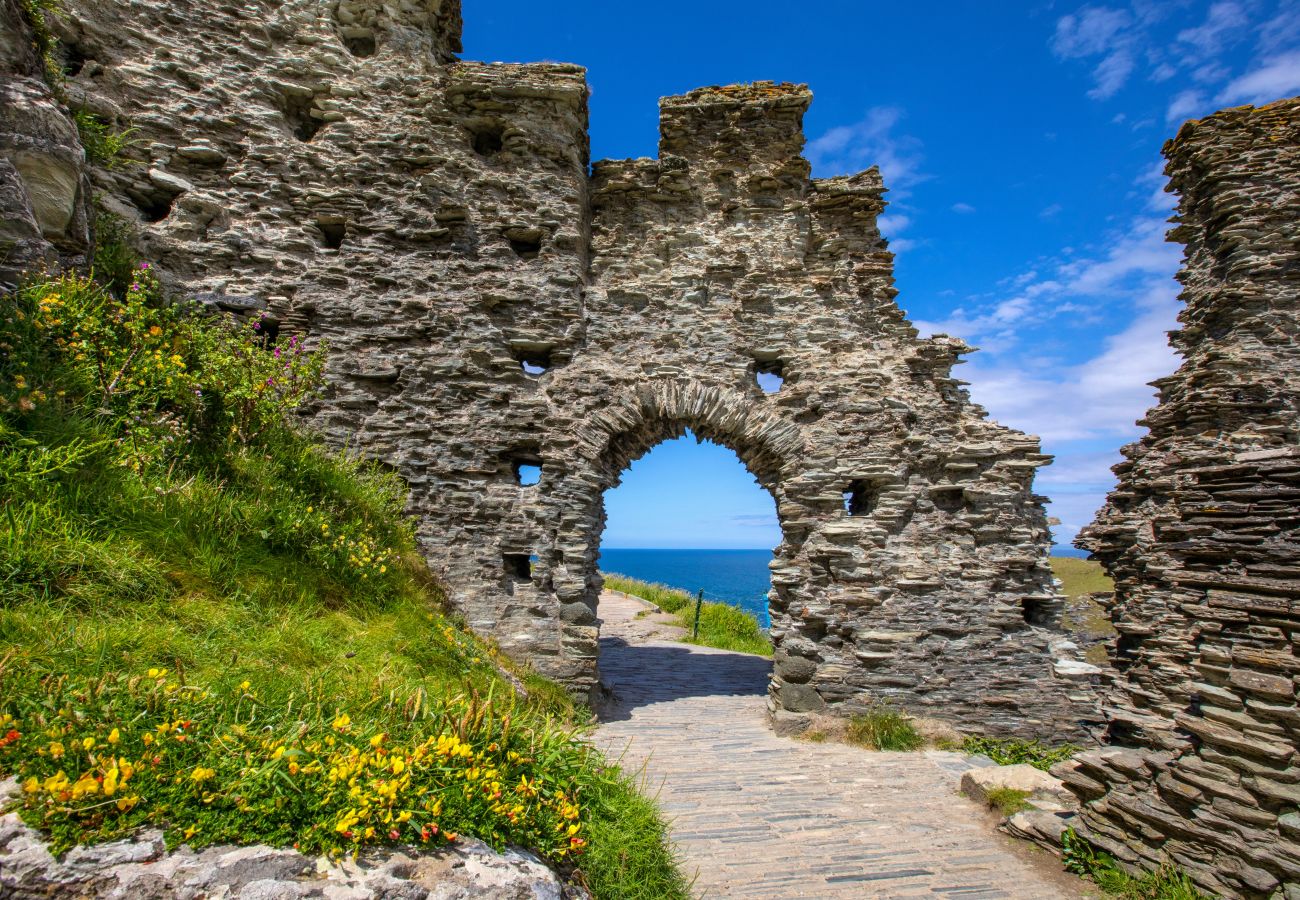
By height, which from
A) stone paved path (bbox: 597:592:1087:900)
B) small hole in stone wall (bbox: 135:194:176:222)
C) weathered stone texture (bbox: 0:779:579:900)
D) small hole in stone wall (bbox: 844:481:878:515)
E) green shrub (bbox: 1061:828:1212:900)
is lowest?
stone paved path (bbox: 597:592:1087:900)

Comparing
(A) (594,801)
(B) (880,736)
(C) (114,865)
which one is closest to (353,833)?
(C) (114,865)

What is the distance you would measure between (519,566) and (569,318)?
3.88 meters

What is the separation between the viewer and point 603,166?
9.77 meters

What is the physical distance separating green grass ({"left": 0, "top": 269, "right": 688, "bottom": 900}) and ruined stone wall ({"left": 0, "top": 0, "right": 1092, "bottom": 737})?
2.06 m

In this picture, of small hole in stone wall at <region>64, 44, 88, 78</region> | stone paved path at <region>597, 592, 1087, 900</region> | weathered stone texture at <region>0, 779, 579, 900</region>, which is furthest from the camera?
small hole in stone wall at <region>64, 44, 88, 78</region>

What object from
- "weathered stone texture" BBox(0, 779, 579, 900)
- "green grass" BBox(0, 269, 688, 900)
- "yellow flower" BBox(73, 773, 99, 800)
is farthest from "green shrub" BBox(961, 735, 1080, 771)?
"yellow flower" BBox(73, 773, 99, 800)

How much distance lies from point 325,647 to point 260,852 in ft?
7.06

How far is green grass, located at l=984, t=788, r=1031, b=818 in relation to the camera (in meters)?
5.70

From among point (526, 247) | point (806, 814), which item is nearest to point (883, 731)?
point (806, 814)

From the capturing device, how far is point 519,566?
8.59 metres

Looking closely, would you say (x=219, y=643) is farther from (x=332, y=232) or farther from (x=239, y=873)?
(x=332, y=232)

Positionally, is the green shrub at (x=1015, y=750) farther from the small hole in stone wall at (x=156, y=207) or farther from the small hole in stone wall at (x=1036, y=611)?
the small hole in stone wall at (x=156, y=207)

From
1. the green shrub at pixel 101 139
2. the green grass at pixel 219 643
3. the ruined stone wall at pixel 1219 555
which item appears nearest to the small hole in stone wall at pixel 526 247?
the green grass at pixel 219 643

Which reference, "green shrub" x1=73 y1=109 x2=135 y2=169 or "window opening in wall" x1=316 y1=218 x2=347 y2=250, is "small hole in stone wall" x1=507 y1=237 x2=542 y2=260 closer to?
"window opening in wall" x1=316 y1=218 x2=347 y2=250
